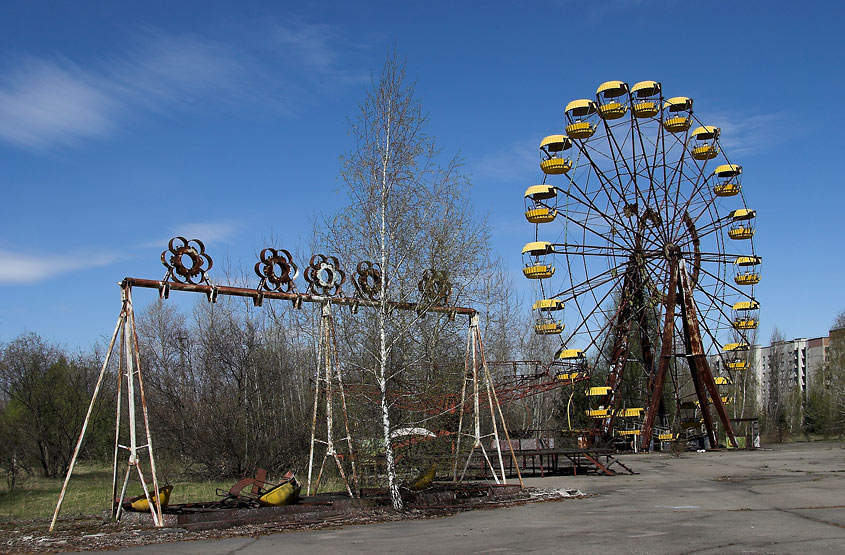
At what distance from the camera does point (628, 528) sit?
439 inches

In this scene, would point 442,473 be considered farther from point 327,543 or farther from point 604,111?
point 604,111

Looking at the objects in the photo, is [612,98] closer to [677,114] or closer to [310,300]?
[677,114]

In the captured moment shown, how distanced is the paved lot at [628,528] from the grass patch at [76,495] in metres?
6.90

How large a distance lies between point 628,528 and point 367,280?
254 inches

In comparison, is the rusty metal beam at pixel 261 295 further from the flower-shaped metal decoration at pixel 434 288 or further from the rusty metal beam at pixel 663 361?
the rusty metal beam at pixel 663 361

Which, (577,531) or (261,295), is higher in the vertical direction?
(261,295)

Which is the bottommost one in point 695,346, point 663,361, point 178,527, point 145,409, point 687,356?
point 178,527

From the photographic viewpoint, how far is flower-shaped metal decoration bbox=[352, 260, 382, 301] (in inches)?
574

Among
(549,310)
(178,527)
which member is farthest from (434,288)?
(549,310)

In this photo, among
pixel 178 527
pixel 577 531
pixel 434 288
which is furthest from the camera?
pixel 434 288

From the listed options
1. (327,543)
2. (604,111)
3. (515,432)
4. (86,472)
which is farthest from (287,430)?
(604,111)

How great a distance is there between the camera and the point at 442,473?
23.0m

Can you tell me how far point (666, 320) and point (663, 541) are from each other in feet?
88.2

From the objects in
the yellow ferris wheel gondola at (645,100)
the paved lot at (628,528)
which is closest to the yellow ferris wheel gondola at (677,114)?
the yellow ferris wheel gondola at (645,100)
